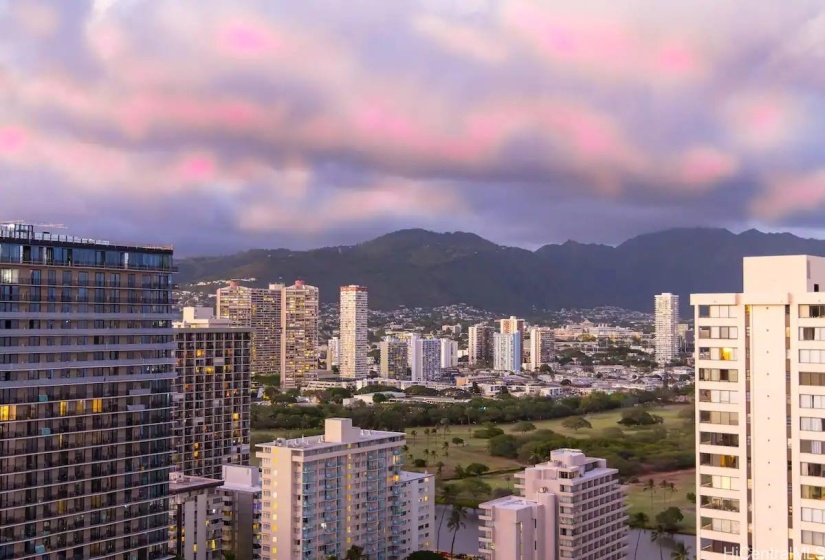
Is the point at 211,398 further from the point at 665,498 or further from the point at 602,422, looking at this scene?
the point at 602,422

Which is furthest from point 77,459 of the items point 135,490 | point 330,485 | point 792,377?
point 792,377

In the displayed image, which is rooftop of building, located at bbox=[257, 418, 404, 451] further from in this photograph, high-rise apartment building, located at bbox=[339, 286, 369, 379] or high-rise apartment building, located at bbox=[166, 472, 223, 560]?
high-rise apartment building, located at bbox=[339, 286, 369, 379]

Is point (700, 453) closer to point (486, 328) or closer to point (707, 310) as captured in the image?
point (707, 310)

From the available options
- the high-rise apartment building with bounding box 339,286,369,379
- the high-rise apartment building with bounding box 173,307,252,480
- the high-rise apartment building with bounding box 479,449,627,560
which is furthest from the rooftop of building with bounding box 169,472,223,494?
the high-rise apartment building with bounding box 339,286,369,379

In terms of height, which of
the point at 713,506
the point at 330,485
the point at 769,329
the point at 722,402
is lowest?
the point at 330,485

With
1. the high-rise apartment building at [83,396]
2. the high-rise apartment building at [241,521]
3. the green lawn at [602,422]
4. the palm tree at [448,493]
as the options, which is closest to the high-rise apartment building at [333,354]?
the green lawn at [602,422]
